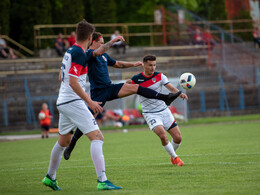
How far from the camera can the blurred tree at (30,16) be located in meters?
37.0

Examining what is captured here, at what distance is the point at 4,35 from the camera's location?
117 feet

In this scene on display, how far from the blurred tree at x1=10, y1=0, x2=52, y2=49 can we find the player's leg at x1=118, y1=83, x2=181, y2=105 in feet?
96.1

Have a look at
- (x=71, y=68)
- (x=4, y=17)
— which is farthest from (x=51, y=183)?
(x=4, y=17)

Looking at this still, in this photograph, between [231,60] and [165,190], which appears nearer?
[165,190]

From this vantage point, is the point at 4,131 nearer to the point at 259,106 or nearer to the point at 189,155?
the point at 259,106

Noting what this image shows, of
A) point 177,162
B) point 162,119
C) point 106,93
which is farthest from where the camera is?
point 162,119

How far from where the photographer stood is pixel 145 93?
8375 mm

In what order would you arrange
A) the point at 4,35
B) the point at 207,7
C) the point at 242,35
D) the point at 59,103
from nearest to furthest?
the point at 59,103, the point at 4,35, the point at 242,35, the point at 207,7

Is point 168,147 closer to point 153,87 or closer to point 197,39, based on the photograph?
point 153,87

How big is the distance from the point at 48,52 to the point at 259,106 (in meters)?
14.5

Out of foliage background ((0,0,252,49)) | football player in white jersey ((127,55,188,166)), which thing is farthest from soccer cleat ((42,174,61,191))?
foliage background ((0,0,252,49))

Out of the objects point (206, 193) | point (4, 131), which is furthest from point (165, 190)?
point (4, 131)

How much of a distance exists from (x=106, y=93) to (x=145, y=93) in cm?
119

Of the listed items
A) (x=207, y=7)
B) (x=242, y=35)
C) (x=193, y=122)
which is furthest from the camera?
(x=207, y=7)
